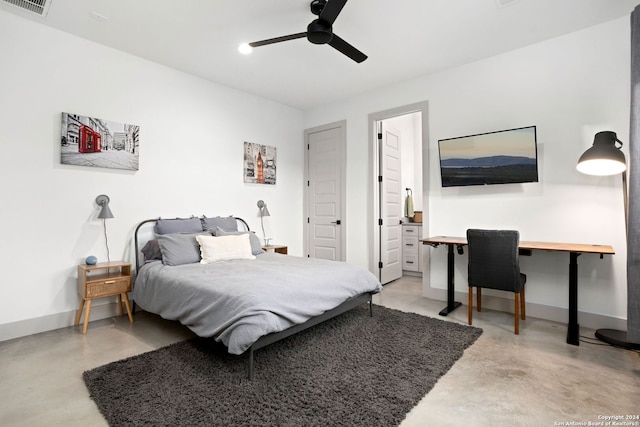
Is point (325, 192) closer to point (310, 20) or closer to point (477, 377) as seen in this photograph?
point (310, 20)

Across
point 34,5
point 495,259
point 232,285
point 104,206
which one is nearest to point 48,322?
point 104,206

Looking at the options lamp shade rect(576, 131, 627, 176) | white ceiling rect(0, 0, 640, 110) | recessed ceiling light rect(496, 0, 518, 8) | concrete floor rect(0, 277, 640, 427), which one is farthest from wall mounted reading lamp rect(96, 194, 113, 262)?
lamp shade rect(576, 131, 627, 176)

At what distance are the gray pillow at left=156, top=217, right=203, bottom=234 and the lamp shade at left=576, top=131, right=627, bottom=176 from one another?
4093mm

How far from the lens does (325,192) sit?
17.4 ft

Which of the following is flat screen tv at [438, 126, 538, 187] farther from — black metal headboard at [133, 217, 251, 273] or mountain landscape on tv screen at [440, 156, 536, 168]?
black metal headboard at [133, 217, 251, 273]

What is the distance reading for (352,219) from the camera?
16.3ft

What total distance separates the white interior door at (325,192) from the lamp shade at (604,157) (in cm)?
305

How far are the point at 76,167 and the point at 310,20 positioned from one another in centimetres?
278

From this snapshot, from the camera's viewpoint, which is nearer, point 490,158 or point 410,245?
point 490,158

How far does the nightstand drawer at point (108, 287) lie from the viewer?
298cm

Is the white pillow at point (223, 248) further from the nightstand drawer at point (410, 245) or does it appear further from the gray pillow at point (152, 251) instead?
the nightstand drawer at point (410, 245)

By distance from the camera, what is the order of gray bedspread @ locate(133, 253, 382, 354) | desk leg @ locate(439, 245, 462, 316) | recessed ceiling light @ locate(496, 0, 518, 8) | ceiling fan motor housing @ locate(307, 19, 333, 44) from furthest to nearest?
desk leg @ locate(439, 245, 462, 316), recessed ceiling light @ locate(496, 0, 518, 8), ceiling fan motor housing @ locate(307, 19, 333, 44), gray bedspread @ locate(133, 253, 382, 354)

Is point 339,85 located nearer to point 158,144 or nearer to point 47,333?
point 158,144

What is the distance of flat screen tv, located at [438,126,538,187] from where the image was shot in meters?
3.32
